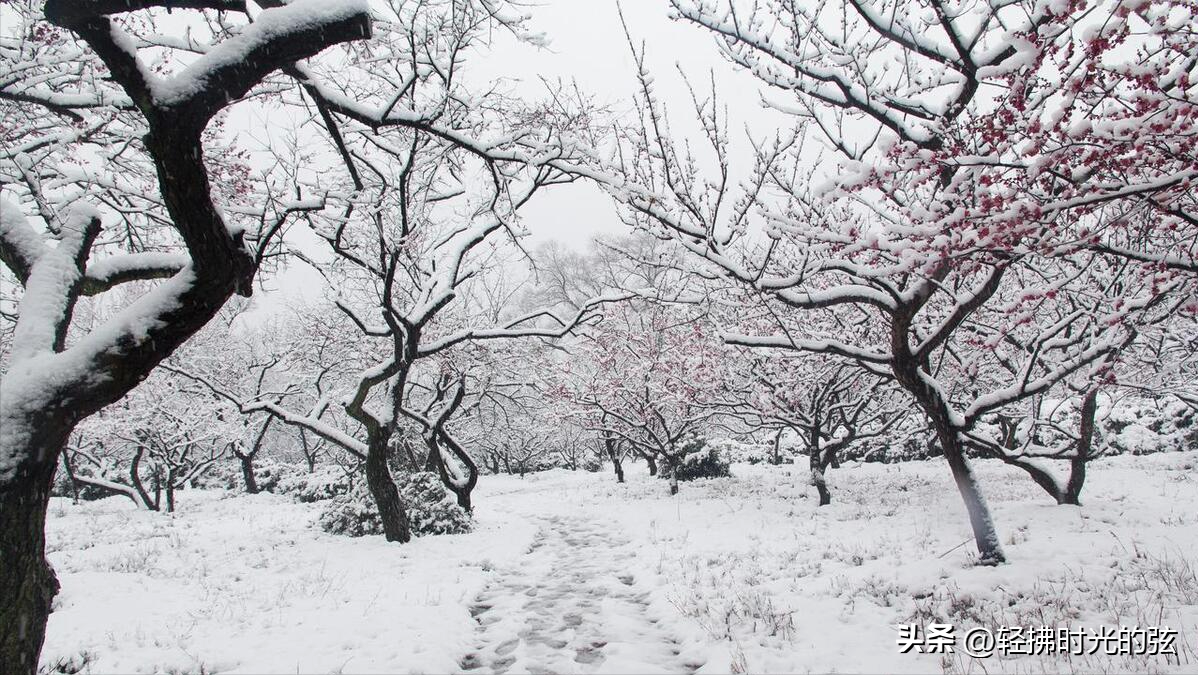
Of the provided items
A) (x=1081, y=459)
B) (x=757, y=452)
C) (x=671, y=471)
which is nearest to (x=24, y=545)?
(x=1081, y=459)

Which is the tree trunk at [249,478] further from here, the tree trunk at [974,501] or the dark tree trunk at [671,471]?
the tree trunk at [974,501]

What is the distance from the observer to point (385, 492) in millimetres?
11281

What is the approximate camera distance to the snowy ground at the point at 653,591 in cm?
493

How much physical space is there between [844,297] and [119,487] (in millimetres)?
26257

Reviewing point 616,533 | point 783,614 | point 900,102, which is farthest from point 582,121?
point 616,533

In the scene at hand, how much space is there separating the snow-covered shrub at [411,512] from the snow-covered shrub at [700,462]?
10.6 m

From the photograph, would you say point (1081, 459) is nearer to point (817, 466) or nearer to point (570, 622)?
point (817, 466)

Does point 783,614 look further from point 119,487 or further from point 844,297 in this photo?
point 119,487

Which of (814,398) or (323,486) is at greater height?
(814,398)

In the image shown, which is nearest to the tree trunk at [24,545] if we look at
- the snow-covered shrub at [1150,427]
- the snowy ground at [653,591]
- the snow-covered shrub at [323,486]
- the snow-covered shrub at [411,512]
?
the snowy ground at [653,591]

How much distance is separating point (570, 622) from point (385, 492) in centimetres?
649

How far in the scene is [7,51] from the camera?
17.1ft

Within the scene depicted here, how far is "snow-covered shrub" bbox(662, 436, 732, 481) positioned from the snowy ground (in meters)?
8.26

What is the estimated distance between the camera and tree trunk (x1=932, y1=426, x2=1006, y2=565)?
6.70 metres
